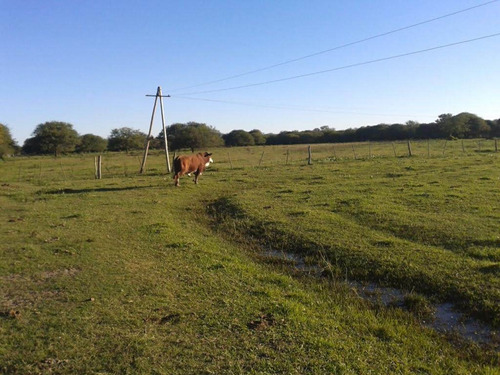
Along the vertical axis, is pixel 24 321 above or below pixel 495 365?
above

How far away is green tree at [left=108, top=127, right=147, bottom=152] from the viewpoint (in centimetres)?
6769

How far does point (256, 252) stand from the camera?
8914 millimetres

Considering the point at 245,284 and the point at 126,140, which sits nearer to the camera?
the point at 245,284

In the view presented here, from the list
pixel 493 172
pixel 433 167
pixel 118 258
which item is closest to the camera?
pixel 118 258

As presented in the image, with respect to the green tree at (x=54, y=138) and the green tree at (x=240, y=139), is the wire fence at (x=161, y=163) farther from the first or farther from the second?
the green tree at (x=240, y=139)

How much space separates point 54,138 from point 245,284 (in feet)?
201

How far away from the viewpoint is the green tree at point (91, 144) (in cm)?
7062

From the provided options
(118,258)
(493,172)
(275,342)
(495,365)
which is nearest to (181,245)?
(118,258)

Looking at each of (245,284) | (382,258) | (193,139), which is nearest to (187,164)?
(382,258)

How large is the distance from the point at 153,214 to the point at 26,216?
12.9 feet

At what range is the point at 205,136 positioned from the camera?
2233 inches

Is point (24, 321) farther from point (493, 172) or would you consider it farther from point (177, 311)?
point (493, 172)

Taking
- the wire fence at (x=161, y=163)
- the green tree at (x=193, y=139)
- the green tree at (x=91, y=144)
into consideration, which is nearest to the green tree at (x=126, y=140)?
the green tree at (x=91, y=144)

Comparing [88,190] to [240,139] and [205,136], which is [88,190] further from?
[240,139]
